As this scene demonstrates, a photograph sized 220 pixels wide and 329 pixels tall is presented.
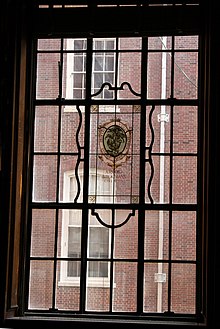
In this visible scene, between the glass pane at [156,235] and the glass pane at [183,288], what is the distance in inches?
5.4

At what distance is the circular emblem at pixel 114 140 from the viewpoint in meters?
5.75

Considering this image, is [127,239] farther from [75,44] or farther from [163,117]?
[75,44]

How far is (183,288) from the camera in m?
5.50

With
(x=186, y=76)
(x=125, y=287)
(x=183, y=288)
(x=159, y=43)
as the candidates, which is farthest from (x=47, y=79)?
(x=183, y=288)

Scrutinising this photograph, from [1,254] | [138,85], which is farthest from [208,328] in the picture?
[138,85]

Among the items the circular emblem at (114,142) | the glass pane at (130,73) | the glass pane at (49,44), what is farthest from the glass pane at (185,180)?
the glass pane at (49,44)

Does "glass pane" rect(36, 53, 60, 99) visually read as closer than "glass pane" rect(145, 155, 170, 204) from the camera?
No

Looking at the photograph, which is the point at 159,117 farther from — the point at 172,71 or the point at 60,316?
the point at 60,316

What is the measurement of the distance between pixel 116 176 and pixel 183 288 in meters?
0.92

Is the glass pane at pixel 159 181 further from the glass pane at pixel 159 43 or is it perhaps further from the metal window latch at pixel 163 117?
the glass pane at pixel 159 43

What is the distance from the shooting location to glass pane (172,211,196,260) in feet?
18.2

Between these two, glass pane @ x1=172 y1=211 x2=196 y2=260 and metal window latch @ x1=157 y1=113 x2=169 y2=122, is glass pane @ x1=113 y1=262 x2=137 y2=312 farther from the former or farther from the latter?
metal window latch @ x1=157 y1=113 x2=169 y2=122

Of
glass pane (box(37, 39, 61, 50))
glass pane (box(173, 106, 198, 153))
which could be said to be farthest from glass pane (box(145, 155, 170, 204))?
glass pane (box(37, 39, 61, 50))

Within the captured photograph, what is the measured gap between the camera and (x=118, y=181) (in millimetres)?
5711
